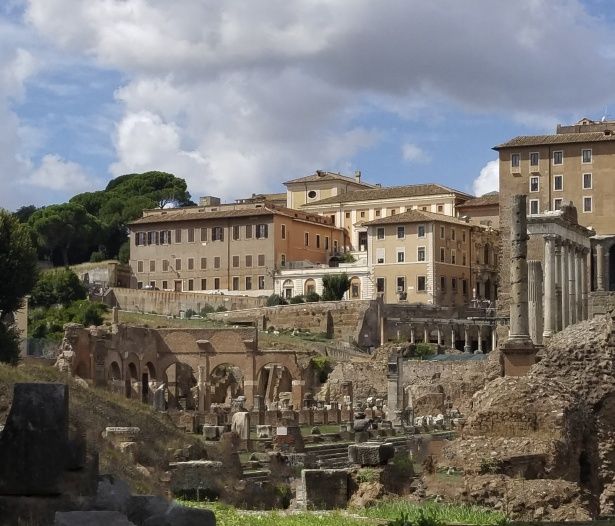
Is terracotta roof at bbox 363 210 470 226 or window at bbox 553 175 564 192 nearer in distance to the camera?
window at bbox 553 175 564 192

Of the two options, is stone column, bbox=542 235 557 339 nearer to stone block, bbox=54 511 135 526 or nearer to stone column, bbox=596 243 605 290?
stone column, bbox=596 243 605 290

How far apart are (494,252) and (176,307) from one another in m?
22.7

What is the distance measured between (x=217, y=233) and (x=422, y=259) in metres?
14.5

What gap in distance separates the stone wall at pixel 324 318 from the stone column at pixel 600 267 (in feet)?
44.3

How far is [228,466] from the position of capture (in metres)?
23.5

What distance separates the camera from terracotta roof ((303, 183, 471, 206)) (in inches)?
3959

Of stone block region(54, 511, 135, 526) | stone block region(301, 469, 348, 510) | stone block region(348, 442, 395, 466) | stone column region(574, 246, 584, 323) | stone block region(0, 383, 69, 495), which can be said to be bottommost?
stone block region(301, 469, 348, 510)

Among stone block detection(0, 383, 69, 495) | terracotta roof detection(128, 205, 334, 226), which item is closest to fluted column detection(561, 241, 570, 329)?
terracotta roof detection(128, 205, 334, 226)

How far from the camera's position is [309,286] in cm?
9106

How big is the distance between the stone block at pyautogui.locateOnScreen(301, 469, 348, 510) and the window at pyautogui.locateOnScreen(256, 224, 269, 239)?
75.4m

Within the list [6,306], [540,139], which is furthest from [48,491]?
[540,139]

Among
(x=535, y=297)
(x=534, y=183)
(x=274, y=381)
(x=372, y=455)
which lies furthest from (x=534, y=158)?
(x=372, y=455)

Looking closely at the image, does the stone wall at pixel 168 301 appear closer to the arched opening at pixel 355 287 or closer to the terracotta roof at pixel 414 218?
the arched opening at pixel 355 287

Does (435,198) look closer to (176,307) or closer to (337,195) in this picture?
(337,195)
